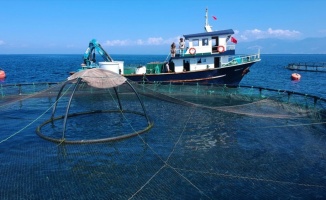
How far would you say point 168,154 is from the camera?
10.5 m

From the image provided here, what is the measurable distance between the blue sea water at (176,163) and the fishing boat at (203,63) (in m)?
14.3

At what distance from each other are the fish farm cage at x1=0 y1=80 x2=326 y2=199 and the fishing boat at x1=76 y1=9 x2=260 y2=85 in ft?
35.9

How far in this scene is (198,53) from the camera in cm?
2966

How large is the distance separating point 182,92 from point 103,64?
9.33 metres

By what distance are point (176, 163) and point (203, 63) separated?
70.5 feet

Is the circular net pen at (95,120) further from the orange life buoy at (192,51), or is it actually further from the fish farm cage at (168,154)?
the orange life buoy at (192,51)

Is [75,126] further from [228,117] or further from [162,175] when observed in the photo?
[228,117]

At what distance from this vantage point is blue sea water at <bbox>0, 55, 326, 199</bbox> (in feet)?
25.7

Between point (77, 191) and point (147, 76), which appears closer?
point (77, 191)

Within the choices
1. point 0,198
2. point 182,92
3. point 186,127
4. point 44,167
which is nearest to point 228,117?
point 186,127

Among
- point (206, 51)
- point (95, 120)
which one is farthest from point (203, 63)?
point (95, 120)

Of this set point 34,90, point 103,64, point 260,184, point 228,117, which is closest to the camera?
point 260,184

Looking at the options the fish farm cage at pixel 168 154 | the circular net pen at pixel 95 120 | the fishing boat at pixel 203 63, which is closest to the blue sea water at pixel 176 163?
the fish farm cage at pixel 168 154

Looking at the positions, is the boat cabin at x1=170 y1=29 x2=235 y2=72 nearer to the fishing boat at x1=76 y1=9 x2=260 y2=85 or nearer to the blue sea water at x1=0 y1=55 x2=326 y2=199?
the fishing boat at x1=76 y1=9 x2=260 y2=85
